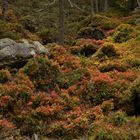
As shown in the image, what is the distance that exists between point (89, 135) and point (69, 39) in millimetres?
18467

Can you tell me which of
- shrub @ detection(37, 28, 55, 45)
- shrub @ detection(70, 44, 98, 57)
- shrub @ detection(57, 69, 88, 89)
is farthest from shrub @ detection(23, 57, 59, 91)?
shrub @ detection(37, 28, 55, 45)

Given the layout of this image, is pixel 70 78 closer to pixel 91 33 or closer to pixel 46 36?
pixel 46 36

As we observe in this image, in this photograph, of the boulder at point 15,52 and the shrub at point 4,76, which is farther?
the boulder at point 15,52

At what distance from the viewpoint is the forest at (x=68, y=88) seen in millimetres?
15688

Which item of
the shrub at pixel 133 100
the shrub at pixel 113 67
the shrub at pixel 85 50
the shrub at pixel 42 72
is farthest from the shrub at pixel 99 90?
the shrub at pixel 85 50

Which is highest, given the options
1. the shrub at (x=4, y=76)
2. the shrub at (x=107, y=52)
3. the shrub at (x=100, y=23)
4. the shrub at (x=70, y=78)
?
the shrub at (x=4, y=76)

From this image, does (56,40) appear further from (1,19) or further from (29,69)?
(29,69)

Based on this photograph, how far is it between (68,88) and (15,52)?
14.1ft

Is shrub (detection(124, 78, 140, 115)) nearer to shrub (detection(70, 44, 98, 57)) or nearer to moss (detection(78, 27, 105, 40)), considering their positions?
shrub (detection(70, 44, 98, 57))

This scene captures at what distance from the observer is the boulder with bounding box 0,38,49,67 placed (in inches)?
862

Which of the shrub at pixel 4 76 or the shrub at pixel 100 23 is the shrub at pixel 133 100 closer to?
the shrub at pixel 4 76

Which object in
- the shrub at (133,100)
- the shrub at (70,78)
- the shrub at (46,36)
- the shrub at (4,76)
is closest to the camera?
the shrub at (133,100)

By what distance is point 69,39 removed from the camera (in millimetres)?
33031

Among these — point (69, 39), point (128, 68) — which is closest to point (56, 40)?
point (69, 39)
